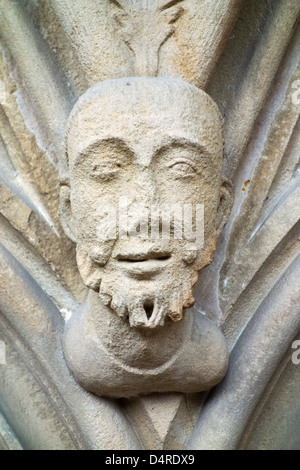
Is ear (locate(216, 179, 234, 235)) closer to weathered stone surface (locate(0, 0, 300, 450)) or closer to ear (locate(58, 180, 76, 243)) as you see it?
weathered stone surface (locate(0, 0, 300, 450))

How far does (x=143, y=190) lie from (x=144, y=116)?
0.15 meters

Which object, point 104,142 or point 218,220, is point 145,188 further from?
point 218,220

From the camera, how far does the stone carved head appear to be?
1257mm

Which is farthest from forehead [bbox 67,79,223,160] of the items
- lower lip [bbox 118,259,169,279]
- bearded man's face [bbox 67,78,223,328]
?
lower lip [bbox 118,259,169,279]

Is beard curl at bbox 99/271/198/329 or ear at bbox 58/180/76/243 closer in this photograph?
beard curl at bbox 99/271/198/329

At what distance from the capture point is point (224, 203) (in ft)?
4.77

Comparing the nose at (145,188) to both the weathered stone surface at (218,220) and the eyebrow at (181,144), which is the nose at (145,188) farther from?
the weathered stone surface at (218,220)

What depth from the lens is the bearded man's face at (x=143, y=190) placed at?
1255 mm

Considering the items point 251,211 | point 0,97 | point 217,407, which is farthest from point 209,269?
point 0,97

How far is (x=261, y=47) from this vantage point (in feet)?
5.39

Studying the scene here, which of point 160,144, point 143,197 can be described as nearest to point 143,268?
point 143,197

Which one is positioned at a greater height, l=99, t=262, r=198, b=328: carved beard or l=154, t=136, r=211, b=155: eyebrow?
l=154, t=136, r=211, b=155: eyebrow
